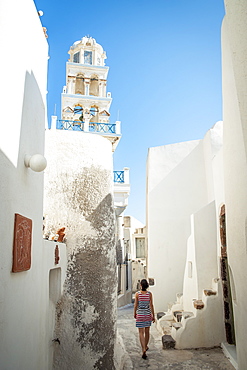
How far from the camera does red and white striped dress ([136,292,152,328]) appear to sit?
→ 5.75 m

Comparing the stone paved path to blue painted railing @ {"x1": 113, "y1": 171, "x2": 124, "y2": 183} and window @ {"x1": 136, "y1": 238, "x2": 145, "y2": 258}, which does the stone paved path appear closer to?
blue painted railing @ {"x1": 113, "y1": 171, "x2": 124, "y2": 183}

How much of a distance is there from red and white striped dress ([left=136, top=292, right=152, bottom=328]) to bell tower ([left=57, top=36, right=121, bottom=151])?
23.0ft

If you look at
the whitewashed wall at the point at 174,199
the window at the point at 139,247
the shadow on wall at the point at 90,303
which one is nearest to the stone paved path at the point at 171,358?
the shadow on wall at the point at 90,303

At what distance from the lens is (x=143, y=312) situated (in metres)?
5.77

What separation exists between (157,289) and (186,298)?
2.17 m

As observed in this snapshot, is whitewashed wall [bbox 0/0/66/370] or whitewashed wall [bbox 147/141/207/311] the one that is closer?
whitewashed wall [bbox 0/0/66/370]

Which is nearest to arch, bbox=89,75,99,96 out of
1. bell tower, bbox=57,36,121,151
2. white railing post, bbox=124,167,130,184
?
bell tower, bbox=57,36,121,151

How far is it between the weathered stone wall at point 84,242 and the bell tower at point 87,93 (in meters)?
5.97

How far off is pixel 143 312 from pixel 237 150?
3.63m

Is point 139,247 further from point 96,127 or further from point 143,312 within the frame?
point 143,312

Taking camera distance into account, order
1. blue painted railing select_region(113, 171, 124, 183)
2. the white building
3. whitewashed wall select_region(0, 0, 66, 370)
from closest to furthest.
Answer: whitewashed wall select_region(0, 0, 66, 370) → the white building → blue painted railing select_region(113, 171, 124, 183)

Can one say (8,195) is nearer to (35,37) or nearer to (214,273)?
(35,37)

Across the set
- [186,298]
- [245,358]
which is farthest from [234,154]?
[186,298]

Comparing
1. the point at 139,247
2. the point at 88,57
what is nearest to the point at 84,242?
the point at 88,57
